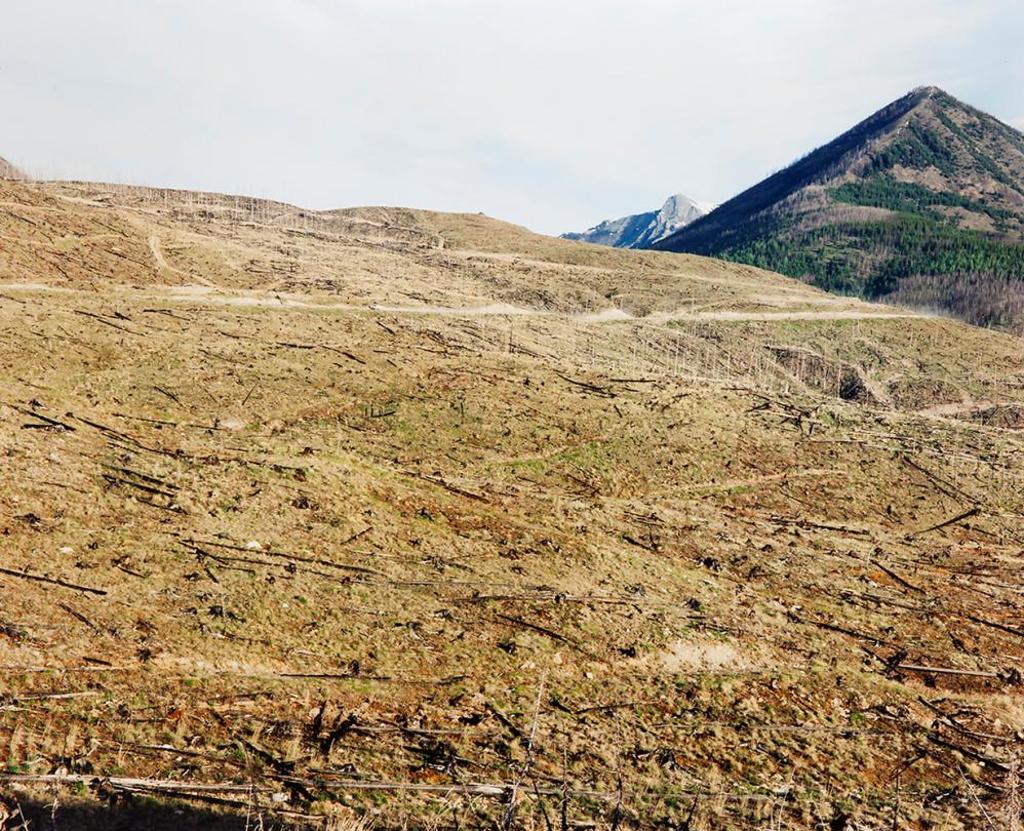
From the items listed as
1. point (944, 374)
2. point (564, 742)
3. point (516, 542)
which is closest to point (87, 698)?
point (564, 742)

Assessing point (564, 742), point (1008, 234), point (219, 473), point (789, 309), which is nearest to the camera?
point (564, 742)

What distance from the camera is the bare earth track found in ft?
31.8

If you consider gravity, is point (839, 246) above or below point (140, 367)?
above

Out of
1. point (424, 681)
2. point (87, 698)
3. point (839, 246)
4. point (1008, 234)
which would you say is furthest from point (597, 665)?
point (1008, 234)

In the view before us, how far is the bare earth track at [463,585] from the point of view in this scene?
9695 mm

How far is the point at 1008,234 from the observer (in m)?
196

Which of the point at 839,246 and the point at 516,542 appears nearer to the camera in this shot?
the point at 516,542

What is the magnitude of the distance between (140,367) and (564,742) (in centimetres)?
2471

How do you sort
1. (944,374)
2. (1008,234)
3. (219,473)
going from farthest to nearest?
(1008,234), (944,374), (219,473)

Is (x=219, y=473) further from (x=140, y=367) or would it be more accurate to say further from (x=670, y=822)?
(x=670, y=822)

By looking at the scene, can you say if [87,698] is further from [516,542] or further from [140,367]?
[140,367]

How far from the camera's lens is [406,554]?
55.2 ft

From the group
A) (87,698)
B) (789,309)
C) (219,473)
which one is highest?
(789,309)

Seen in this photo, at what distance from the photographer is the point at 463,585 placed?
52.0 ft
